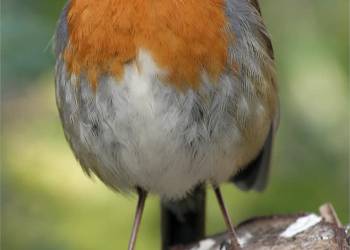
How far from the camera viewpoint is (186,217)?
723 centimetres

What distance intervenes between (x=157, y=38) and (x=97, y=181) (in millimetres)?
979

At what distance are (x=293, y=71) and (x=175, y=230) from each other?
44.3 inches

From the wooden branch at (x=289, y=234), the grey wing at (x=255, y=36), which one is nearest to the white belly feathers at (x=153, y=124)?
the grey wing at (x=255, y=36)

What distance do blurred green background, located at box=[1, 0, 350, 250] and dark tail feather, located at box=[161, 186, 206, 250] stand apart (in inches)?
6.4

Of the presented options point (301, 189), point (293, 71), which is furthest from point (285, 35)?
point (301, 189)

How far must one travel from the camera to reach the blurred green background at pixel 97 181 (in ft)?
21.3

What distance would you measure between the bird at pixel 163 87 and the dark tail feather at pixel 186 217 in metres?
0.60

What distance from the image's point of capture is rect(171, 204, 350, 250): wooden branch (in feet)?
20.4

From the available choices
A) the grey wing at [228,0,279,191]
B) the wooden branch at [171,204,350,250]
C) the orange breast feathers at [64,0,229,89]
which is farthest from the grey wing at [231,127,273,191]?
the orange breast feathers at [64,0,229,89]

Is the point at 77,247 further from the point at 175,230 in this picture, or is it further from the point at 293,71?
the point at 293,71

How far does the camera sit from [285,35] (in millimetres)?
6543

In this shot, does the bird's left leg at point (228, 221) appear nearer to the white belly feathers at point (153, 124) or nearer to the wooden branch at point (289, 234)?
the wooden branch at point (289, 234)

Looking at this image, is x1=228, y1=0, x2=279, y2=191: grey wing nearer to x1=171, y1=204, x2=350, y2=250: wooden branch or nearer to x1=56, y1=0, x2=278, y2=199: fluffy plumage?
x1=56, y1=0, x2=278, y2=199: fluffy plumage

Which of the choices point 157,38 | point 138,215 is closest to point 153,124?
point 157,38
